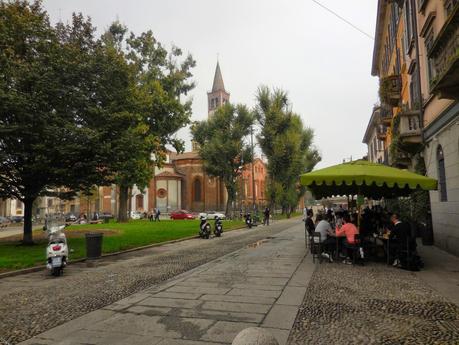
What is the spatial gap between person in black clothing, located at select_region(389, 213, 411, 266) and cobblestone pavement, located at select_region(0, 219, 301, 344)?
5.68 m

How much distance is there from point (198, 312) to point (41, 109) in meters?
12.5

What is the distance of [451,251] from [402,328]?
887cm

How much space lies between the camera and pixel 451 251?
41.1ft

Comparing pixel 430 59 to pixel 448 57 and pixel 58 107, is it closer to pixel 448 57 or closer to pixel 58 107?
pixel 448 57

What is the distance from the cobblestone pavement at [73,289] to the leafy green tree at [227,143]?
34969mm

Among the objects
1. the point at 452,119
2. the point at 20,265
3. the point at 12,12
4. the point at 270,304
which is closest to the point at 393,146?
the point at 452,119

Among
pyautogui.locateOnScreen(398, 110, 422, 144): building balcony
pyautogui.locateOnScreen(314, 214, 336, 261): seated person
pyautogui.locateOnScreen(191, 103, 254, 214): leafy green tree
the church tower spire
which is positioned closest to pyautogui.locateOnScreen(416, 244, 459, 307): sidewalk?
pyautogui.locateOnScreen(314, 214, 336, 261): seated person

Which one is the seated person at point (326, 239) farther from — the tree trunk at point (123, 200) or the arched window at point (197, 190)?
the arched window at point (197, 190)

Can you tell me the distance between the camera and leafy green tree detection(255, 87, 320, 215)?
45500 millimetres

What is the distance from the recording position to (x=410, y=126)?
16.2 meters

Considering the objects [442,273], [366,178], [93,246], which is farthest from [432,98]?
[93,246]

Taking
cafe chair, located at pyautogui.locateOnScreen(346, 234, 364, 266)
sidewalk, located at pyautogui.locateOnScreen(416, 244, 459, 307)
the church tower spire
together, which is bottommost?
sidewalk, located at pyautogui.locateOnScreen(416, 244, 459, 307)

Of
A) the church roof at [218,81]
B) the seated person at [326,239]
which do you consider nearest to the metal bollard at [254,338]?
the seated person at [326,239]

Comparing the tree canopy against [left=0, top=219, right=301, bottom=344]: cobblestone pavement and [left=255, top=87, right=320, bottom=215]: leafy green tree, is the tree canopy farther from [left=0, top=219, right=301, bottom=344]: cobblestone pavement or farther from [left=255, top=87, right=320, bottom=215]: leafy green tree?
[left=255, top=87, right=320, bottom=215]: leafy green tree
